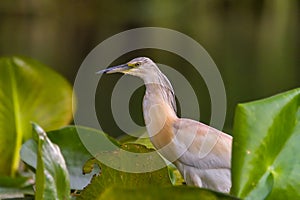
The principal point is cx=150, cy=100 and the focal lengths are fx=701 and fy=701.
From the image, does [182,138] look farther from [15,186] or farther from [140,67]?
[15,186]

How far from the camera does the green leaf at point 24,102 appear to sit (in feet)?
2.64

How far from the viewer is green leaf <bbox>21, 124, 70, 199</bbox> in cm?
40

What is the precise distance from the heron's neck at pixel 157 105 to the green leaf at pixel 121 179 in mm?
18

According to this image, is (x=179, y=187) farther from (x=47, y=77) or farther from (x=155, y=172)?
(x=47, y=77)

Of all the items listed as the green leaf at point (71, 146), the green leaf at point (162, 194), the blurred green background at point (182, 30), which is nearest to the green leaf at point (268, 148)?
the green leaf at point (162, 194)

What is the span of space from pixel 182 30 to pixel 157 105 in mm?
5058

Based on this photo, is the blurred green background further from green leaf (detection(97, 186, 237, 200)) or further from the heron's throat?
green leaf (detection(97, 186, 237, 200))

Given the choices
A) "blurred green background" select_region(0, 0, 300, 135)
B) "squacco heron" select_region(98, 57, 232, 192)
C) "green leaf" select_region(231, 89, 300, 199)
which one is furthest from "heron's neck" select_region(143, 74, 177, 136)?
"blurred green background" select_region(0, 0, 300, 135)

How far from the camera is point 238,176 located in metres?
0.37

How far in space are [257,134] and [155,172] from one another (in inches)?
→ 4.2

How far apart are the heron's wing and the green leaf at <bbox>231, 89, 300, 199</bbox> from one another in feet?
0.26

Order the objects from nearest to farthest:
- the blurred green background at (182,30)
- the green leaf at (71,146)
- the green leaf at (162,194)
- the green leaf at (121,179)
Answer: the green leaf at (162,194)
the green leaf at (121,179)
the green leaf at (71,146)
the blurred green background at (182,30)

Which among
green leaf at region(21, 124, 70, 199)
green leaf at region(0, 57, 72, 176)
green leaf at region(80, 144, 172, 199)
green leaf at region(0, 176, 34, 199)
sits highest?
green leaf at region(21, 124, 70, 199)

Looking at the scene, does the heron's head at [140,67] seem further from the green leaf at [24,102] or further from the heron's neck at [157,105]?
the green leaf at [24,102]
